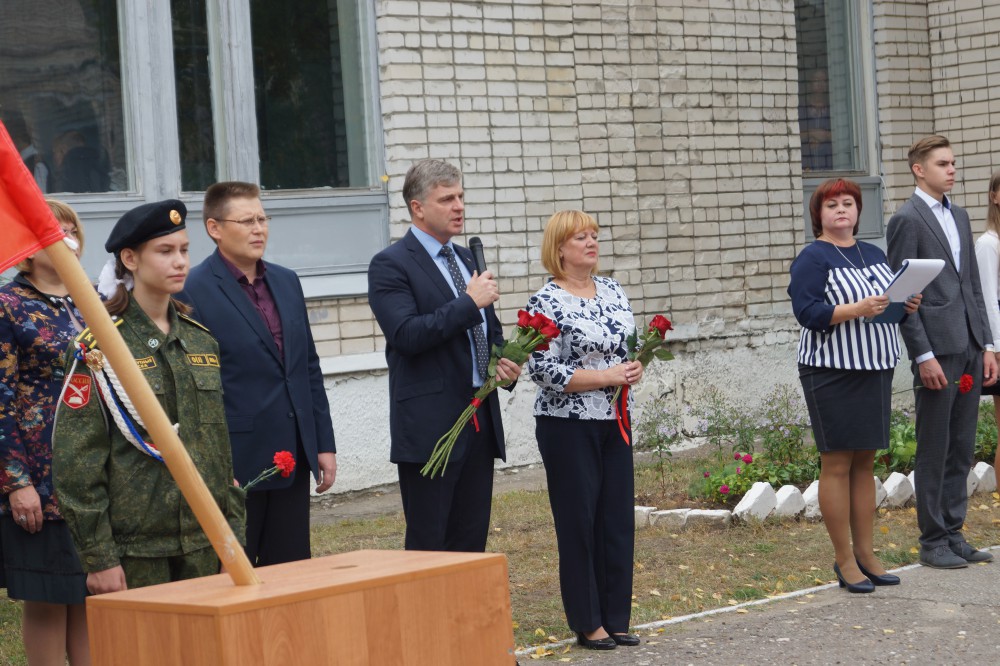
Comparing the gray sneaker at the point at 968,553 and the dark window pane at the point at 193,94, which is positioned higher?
the dark window pane at the point at 193,94

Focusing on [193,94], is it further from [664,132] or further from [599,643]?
[599,643]

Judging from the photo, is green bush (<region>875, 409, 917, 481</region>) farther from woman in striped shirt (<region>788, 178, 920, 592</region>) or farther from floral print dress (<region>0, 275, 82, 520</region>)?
floral print dress (<region>0, 275, 82, 520</region>)

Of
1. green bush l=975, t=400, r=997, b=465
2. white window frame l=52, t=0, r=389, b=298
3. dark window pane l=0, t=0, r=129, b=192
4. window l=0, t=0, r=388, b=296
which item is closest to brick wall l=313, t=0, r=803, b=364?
white window frame l=52, t=0, r=389, b=298

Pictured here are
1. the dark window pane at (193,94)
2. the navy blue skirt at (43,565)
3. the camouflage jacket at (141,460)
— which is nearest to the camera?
the camouflage jacket at (141,460)

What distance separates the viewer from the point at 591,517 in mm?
5594

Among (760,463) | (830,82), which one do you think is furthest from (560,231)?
(830,82)

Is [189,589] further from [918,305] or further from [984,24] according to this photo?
[984,24]

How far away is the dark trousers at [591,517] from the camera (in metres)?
5.56

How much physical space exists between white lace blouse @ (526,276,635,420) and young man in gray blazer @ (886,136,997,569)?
1.86 meters

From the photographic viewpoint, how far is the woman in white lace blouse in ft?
18.2

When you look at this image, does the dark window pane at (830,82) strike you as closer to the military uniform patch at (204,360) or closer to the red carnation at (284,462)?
the red carnation at (284,462)

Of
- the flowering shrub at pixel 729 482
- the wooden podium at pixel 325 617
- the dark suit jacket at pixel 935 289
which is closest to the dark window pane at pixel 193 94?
the flowering shrub at pixel 729 482

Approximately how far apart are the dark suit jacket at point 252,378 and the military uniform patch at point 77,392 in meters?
0.99

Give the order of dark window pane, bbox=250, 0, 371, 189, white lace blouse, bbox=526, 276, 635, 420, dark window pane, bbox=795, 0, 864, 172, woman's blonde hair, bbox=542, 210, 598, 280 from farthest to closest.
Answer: dark window pane, bbox=795, 0, 864, 172 → dark window pane, bbox=250, 0, 371, 189 → woman's blonde hair, bbox=542, 210, 598, 280 → white lace blouse, bbox=526, 276, 635, 420
